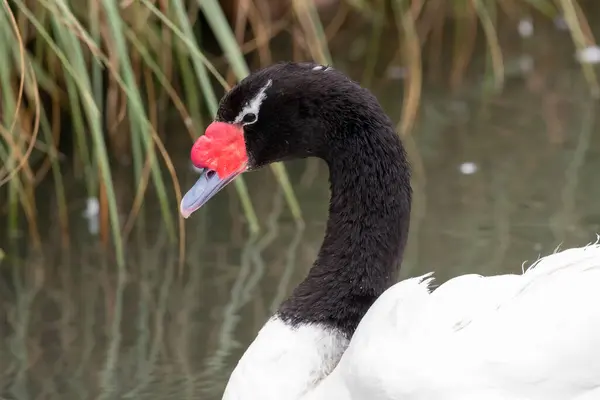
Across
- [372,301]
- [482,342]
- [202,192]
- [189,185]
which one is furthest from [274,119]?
[189,185]

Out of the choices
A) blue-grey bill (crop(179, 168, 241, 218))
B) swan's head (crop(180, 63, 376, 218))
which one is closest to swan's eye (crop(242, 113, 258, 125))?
swan's head (crop(180, 63, 376, 218))

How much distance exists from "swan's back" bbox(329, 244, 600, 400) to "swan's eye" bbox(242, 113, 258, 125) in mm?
518

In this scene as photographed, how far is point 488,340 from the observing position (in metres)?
2.36

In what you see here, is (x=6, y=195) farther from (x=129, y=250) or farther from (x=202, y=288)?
(x=202, y=288)

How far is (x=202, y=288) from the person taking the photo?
3.74 m

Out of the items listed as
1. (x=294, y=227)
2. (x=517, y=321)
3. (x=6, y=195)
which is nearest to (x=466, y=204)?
(x=294, y=227)

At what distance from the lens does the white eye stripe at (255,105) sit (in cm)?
278

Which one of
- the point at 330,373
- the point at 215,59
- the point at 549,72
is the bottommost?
the point at 330,373

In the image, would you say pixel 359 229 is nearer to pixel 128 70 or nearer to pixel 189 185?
pixel 128 70

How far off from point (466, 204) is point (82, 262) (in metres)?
1.19

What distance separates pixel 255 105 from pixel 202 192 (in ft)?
0.70

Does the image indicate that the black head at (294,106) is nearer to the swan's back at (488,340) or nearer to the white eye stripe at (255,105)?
the white eye stripe at (255,105)

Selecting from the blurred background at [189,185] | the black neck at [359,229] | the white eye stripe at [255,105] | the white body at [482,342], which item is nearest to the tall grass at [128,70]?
the blurred background at [189,185]

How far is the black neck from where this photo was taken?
279 cm
